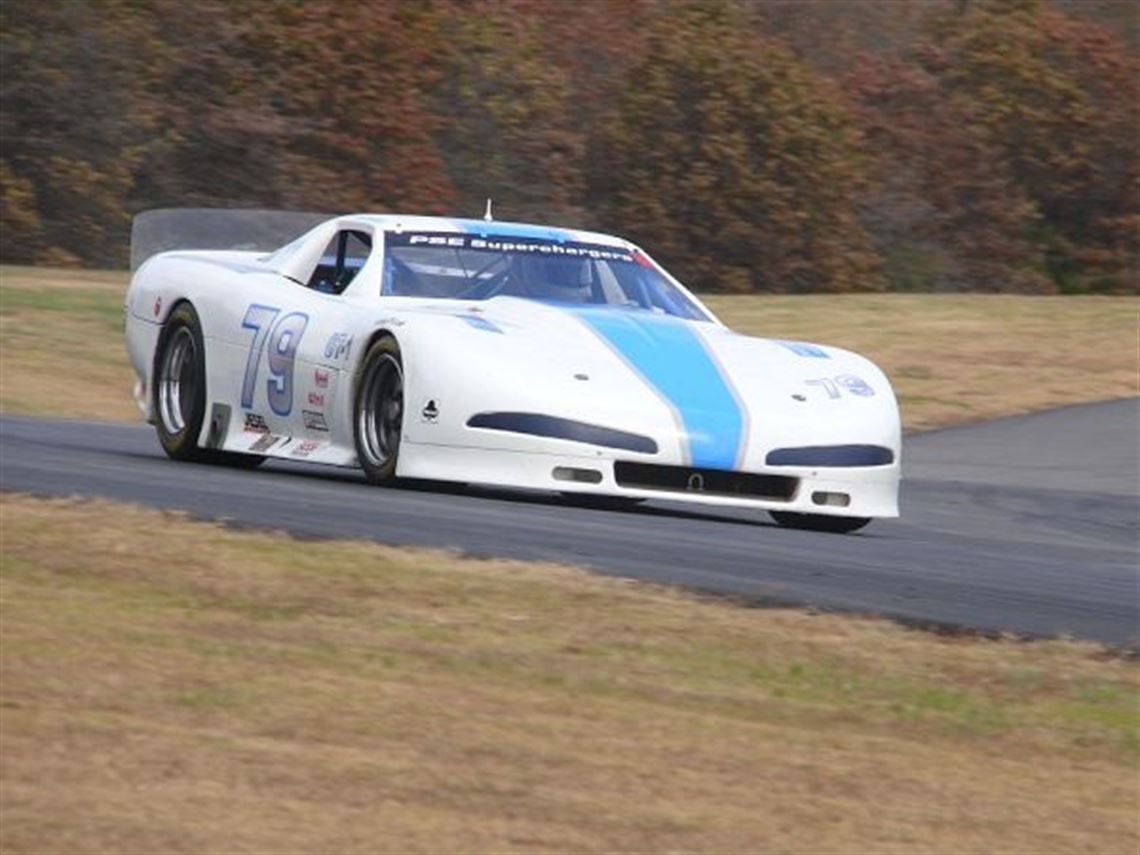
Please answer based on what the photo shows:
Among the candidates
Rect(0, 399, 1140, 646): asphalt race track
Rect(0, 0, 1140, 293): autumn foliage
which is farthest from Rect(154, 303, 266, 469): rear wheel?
Rect(0, 0, 1140, 293): autumn foliage

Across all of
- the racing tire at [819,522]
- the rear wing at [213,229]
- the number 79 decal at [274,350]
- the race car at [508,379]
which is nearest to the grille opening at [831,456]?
the race car at [508,379]

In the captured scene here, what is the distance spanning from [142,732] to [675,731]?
1.27 m

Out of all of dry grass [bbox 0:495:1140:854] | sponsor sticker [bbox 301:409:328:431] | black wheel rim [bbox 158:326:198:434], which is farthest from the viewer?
black wheel rim [bbox 158:326:198:434]

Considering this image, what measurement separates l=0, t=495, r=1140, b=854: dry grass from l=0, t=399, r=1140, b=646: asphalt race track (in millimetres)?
408

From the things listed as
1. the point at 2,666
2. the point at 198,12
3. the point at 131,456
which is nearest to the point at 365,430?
the point at 131,456

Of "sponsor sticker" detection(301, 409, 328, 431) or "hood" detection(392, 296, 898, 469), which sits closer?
"hood" detection(392, 296, 898, 469)

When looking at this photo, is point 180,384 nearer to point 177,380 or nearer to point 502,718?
point 177,380

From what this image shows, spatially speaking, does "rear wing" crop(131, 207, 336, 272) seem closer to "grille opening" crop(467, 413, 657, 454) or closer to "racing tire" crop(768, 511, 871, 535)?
"racing tire" crop(768, 511, 871, 535)

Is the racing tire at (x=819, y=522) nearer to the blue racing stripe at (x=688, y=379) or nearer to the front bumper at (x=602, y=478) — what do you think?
the front bumper at (x=602, y=478)

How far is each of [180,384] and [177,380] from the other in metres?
0.05

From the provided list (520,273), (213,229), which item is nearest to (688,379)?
(520,273)

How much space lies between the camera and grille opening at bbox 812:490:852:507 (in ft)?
35.1

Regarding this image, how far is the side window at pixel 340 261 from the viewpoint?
12000 mm

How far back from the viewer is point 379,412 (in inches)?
427
